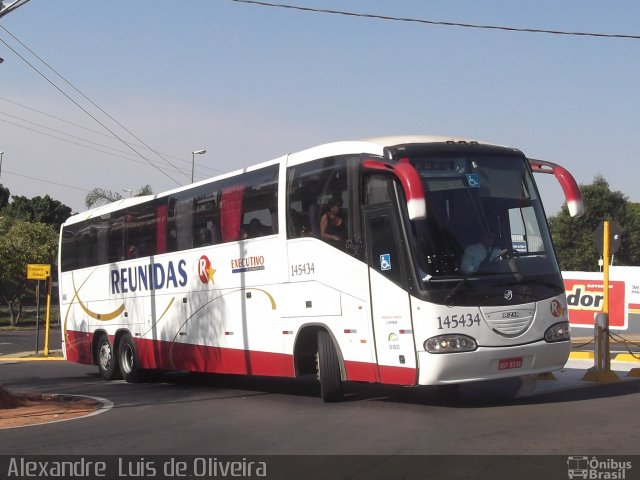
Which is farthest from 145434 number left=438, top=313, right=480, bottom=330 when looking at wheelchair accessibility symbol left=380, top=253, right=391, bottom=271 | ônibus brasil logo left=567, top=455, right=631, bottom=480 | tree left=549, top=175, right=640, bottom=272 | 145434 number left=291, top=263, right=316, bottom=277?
tree left=549, top=175, right=640, bottom=272

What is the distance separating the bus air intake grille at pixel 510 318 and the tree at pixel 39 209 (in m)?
77.5

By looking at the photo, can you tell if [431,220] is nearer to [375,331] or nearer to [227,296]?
[375,331]

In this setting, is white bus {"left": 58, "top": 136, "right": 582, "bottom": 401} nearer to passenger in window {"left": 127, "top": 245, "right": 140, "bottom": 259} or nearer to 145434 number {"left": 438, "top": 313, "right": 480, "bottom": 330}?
145434 number {"left": 438, "top": 313, "right": 480, "bottom": 330}

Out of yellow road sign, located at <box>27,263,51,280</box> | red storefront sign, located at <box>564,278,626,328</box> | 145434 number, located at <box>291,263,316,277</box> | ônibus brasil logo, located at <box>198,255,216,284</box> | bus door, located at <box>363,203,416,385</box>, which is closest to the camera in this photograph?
bus door, located at <box>363,203,416,385</box>

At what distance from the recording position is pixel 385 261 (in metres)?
11.0

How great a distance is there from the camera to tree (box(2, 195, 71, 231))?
274ft

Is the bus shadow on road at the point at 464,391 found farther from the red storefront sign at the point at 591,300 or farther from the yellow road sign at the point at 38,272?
the red storefront sign at the point at 591,300

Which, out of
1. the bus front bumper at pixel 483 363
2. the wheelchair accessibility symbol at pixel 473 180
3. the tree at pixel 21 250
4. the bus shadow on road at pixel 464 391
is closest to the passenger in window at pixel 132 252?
the bus shadow on road at pixel 464 391

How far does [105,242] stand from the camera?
1914 cm

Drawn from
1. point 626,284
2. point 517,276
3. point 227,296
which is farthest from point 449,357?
point 626,284

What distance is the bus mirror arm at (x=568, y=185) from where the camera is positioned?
1152cm

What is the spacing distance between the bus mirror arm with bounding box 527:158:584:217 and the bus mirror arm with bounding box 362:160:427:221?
240cm

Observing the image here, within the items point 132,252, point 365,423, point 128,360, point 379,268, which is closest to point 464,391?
point 379,268

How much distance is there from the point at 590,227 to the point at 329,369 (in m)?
49.9
